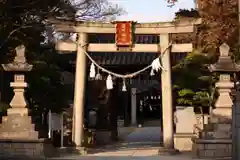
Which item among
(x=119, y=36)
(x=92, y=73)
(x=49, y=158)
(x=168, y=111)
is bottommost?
(x=49, y=158)

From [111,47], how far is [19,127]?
478cm

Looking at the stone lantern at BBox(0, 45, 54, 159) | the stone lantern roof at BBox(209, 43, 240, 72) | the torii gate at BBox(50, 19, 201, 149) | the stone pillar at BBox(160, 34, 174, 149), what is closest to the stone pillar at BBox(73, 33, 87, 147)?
the torii gate at BBox(50, 19, 201, 149)

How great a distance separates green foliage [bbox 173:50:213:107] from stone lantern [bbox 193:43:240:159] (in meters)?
5.22

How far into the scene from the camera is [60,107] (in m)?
21.2

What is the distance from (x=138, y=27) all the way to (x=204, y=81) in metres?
5.63

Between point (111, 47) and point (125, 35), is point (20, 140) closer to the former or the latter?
point (111, 47)

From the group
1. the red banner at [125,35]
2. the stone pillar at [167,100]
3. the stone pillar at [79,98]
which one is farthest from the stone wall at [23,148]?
the red banner at [125,35]

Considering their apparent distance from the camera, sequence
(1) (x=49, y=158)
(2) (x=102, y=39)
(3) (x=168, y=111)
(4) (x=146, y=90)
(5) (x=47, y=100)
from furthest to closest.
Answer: (4) (x=146, y=90) < (2) (x=102, y=39) < (5) (x=47, y=100) < (3) (x=168, y=111) < (1) (x=49, y=158)

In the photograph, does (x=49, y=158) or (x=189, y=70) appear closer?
(x=49, y=158)

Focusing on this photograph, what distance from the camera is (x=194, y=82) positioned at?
21766mm

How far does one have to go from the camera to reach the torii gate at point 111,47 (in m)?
17.2

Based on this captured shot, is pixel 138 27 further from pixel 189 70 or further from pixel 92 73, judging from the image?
pixel 189 70

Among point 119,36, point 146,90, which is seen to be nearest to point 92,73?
point 119,36

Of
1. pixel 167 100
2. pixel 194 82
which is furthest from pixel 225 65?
pixel 194 82
